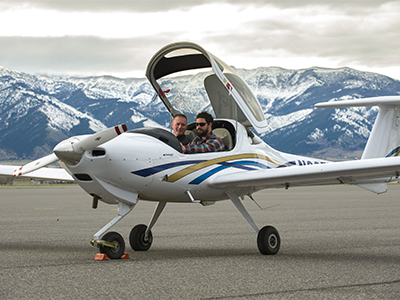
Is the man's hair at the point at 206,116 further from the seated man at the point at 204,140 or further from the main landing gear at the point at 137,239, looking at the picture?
the main landing gear at the point at 137,239

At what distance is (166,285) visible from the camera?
19.9 feet

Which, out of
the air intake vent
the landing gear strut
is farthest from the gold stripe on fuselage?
the landing gear strut

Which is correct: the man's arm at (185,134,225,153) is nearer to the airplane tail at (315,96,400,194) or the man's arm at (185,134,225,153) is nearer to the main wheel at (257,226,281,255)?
the main wheel at (257,226,281,255)

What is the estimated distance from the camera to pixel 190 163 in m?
8.90

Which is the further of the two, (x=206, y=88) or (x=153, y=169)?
(x=206, y=88)

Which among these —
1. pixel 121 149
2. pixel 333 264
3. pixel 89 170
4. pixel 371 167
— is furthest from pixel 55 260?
pixel 371 167

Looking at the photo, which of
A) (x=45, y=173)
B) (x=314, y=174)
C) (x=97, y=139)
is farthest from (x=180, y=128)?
(x=45, y=173)

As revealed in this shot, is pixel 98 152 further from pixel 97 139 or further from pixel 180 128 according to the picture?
pixel 180 128

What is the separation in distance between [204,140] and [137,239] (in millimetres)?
2264

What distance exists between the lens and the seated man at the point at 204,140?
9.11 metres

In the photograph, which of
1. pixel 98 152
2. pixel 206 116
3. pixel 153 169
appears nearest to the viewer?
pixel 98 152

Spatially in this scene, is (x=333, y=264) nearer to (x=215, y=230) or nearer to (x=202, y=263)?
(x=202, y=263)

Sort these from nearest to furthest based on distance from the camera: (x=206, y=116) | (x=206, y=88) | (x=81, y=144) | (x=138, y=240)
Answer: (x=81, y=144), (x=138, y=240), (x=206, y=116), (x=206, y=88)

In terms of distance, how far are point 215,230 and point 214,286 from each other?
7329 mm
